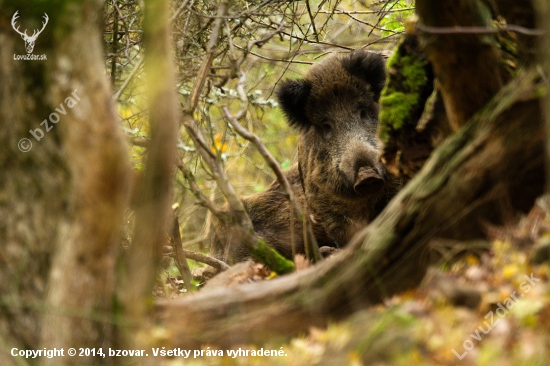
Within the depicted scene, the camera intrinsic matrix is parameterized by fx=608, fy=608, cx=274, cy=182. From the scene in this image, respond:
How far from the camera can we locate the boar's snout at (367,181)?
21.1 ft

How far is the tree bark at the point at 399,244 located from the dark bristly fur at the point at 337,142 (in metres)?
3.43

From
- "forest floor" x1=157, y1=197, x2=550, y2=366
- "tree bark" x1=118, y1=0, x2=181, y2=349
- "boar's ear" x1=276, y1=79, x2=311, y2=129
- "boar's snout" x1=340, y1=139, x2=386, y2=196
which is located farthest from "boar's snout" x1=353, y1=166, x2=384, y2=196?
"tree bark" x1=118, y1=0, x2=181, y2=349

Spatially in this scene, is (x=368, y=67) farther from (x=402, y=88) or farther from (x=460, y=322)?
(x=460, y=322)

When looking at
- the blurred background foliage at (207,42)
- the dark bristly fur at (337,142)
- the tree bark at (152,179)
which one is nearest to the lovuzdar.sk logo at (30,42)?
the tree bark at (152,179)

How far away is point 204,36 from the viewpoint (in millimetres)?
6074

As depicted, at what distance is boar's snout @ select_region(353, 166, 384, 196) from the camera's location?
254 inches

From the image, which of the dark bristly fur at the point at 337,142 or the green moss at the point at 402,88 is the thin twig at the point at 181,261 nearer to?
the dark bristly fur at the point at 337,142

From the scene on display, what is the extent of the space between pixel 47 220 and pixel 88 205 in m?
0.27

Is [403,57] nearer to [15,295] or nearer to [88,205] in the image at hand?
[88,205]

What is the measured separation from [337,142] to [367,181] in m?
0.87

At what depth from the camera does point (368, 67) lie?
7.14 m

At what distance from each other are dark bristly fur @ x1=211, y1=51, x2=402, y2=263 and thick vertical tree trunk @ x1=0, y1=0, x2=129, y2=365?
3.90m

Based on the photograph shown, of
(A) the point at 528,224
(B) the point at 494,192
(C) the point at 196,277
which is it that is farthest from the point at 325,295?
(C) the point at 196,277
